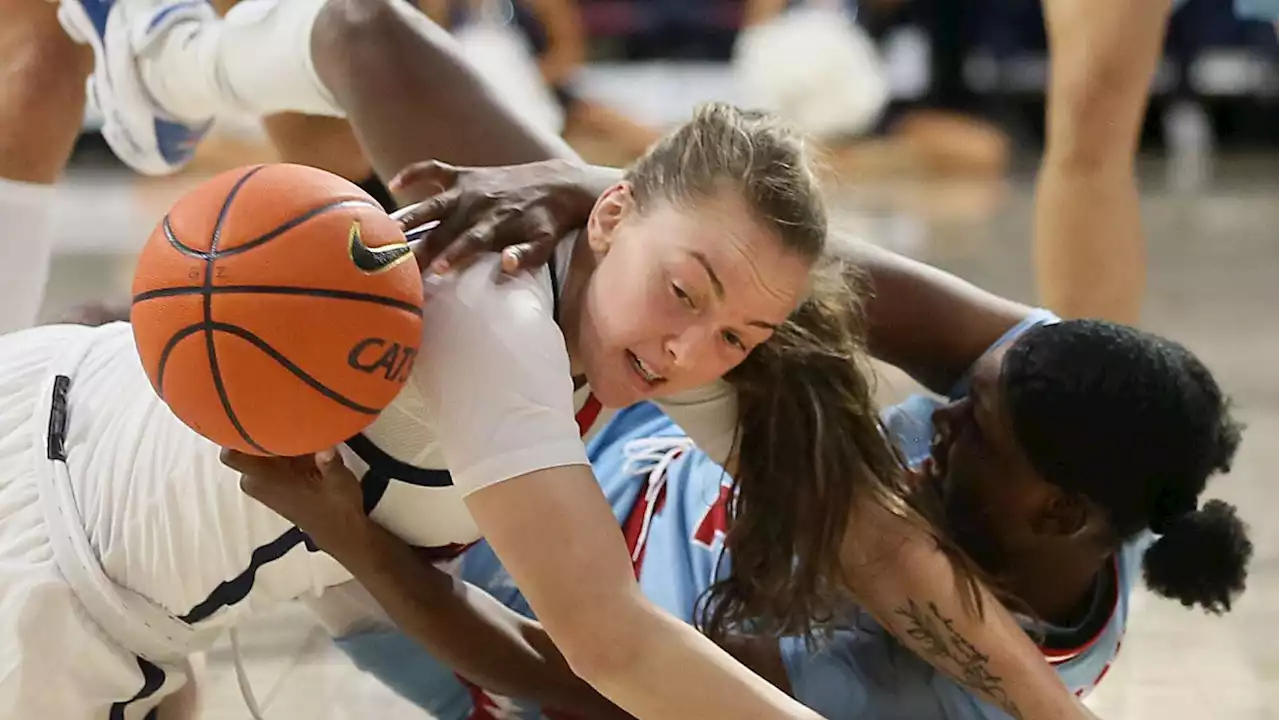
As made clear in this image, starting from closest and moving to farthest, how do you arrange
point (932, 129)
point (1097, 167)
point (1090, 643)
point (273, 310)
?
point (273, 310) < point (1090, 643) < point (1097, 167) < point (932, 129)

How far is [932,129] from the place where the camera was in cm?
632

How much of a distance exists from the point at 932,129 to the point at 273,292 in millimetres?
5561

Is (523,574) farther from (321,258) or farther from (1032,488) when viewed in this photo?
(1032,488)

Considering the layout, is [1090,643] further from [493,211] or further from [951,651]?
[493,211]

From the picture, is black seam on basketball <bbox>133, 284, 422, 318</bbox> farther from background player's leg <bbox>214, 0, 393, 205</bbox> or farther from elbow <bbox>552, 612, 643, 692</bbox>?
background player's leg <bbox>214, 0, 393, 205</bbox>

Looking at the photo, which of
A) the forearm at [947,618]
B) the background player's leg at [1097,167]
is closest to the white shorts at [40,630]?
the forearm at [947,618]

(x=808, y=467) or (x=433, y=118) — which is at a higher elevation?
(x=433, y=118)

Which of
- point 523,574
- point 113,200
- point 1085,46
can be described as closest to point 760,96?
point 113,200

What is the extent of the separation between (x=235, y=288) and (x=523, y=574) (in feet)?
1.00

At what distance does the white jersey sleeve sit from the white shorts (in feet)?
1.30

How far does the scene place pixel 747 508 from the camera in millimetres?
1383

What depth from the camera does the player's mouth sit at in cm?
122

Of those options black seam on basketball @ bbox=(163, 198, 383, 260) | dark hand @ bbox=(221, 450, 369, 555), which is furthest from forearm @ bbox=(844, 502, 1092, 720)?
black seam on basketball @ bbox=(163, 198, 383, 260)

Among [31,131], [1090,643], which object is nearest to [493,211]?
[1090,643]
